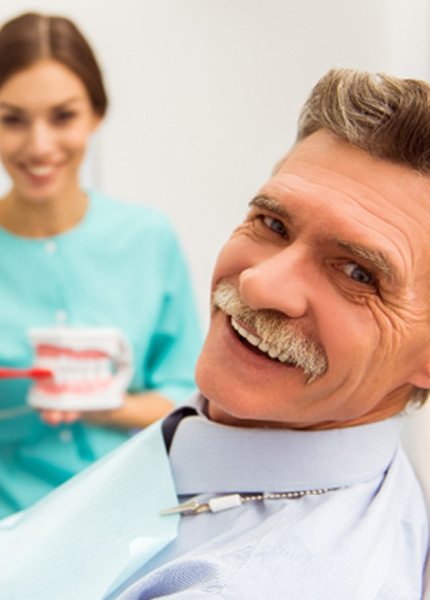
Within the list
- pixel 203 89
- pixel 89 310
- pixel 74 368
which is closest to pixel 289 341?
pixel 74 368

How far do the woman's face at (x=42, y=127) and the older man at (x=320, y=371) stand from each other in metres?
0.76

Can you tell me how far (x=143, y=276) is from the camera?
1.69 metres

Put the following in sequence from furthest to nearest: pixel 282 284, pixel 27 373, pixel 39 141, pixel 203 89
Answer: pixel 203 89 < pixel 39 141 < pixel 27 373 < pixel 282 284

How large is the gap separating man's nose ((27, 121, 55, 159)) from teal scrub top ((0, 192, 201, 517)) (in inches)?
5.9

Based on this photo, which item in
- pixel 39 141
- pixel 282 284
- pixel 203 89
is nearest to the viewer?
pixel 282 284

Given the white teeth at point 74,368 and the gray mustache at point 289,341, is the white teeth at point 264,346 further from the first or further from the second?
the white teeth at point 74,368

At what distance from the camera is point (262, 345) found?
887 mm

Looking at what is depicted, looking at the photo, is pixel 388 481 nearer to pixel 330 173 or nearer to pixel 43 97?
pixel 330 173

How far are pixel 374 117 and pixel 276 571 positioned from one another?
42cm

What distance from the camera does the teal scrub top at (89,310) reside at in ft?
5.09

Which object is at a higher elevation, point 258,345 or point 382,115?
point 382,115

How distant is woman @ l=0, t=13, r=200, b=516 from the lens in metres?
1.56

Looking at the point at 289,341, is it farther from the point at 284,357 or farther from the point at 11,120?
the point at 11,120

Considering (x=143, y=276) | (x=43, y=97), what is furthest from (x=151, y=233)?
(x=43, y=97)
